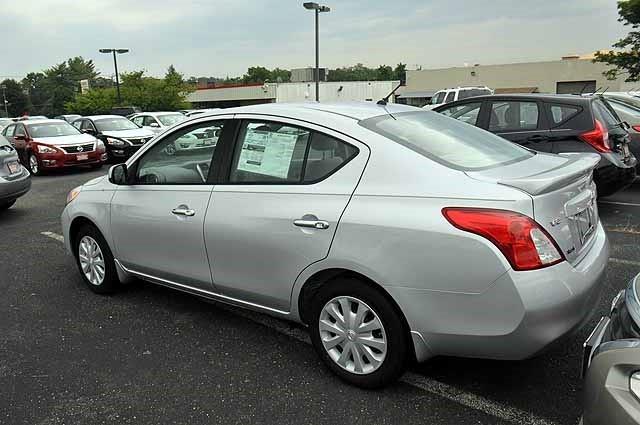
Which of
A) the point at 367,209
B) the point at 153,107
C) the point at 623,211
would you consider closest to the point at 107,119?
the point at 623,211

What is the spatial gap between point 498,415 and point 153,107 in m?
44.8

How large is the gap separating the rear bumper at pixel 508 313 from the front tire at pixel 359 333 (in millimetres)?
110

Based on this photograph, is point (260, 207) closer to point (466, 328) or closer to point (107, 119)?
point (466, 328)

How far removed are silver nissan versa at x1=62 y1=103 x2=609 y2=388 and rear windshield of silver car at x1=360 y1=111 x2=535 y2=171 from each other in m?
0.01

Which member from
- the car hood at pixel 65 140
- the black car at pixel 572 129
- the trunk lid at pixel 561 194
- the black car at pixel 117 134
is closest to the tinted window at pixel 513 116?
the black car at pixel 572 129

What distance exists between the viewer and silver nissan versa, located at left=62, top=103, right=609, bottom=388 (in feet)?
8.09

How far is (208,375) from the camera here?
320 centimetres

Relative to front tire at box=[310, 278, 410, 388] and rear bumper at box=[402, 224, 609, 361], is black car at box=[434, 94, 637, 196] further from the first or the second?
front tire at box=[310, 278, 410, 388]

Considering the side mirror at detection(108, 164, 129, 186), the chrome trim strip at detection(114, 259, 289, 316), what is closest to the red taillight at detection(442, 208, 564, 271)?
the chrome trim strip at detection(114, 259, 289, 316)

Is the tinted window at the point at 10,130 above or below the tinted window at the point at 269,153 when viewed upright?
below

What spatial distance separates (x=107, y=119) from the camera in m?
16.8

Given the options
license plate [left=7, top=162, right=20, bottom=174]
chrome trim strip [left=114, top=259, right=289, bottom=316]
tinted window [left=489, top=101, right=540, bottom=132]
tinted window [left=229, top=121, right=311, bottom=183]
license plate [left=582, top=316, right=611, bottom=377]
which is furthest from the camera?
license plate [left=7, top=162, right=20, bottom=174]

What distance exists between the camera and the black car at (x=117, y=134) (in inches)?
605

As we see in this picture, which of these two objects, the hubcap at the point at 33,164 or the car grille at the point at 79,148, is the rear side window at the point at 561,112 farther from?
the hubcap at the point at 33,164
